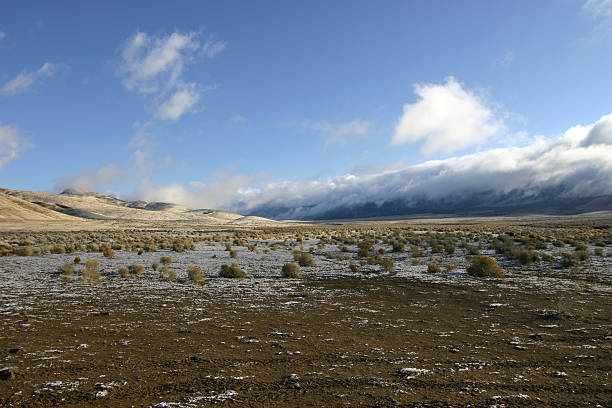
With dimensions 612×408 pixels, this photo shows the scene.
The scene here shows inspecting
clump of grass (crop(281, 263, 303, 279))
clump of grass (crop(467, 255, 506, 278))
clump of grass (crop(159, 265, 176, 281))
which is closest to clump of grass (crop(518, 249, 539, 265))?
clump of grass (crop(467, 255, 506, 278))

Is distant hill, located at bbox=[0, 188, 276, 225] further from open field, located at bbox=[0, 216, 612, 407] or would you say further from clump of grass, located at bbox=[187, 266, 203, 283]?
open field, located at bbox=[0, 216, 612, 407]

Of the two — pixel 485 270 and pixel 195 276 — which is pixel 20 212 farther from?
pixel 485 270

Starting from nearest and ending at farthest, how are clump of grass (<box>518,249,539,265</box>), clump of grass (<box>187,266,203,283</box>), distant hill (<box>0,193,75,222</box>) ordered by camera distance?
1. clump of grass (<box>187,266,203,283</box>)
2. clump of grass (<box>518,249,539,265</box>)
3. distant hill (<box>0,193,75,222</box>)

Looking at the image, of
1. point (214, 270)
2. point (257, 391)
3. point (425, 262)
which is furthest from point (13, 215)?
point (257, 391)

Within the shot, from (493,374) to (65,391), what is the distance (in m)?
6.61

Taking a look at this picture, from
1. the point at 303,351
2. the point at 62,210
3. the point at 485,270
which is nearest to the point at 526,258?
the point at 485,270

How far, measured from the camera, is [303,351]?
702 centimetres

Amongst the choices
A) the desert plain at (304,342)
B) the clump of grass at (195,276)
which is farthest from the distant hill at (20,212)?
the desert plain at (304,342)

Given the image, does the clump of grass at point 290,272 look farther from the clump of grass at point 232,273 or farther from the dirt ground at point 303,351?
the dirt ground at point 303,351

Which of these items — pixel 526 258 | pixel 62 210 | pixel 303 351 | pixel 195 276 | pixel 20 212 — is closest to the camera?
pixel 303 351

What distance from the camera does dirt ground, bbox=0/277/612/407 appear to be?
202 inches

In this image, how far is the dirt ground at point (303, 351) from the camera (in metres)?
5.12

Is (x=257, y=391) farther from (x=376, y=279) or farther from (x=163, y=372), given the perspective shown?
(x=376, y=279)

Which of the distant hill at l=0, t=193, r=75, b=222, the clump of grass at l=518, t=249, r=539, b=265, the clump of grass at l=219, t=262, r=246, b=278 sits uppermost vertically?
the distant hill at l=0, t=193, r=75, b=222
